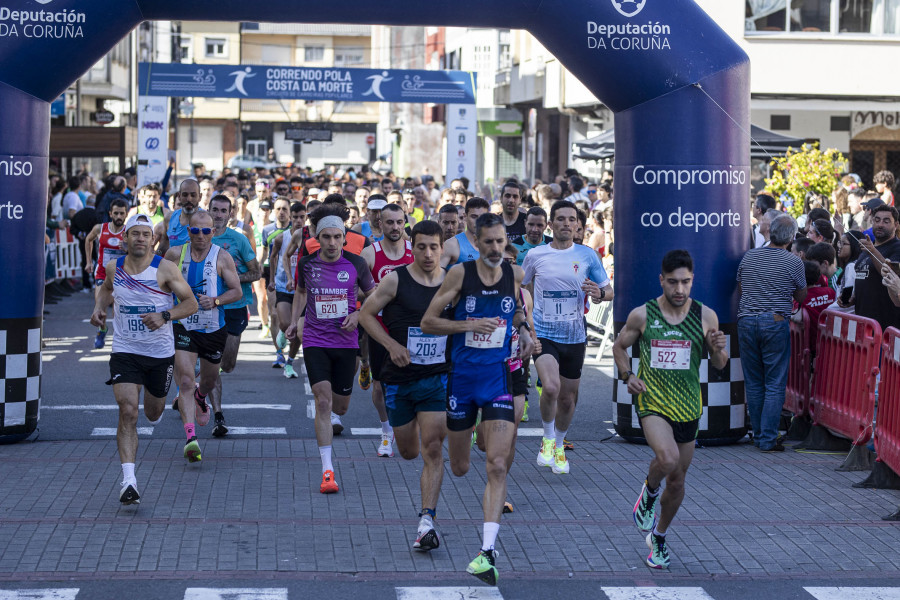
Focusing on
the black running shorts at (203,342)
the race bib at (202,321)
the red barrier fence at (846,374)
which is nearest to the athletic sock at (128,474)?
the black running shorts at (203,342)

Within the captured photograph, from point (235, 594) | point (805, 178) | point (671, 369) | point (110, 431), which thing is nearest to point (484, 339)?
point (671, 369)

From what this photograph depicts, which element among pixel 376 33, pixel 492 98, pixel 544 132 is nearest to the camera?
pixel 544 132

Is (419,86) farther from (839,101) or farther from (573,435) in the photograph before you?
(573,435)

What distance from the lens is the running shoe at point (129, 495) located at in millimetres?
8156

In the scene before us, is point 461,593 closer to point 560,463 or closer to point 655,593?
point 655,593

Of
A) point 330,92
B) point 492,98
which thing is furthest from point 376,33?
point 330,92

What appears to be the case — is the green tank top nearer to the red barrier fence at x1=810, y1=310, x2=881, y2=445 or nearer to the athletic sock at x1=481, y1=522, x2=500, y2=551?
the athletic sock at x1=481, y1=522, x2=500, y2=551

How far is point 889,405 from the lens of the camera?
9.31 m

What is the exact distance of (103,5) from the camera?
9.91 meters

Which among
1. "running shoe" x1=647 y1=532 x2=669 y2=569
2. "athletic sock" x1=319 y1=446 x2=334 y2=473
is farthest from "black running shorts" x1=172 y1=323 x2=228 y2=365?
"running shoe" x1=647 y1=532 x2=669 y2=569

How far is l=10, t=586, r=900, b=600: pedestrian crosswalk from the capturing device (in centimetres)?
645

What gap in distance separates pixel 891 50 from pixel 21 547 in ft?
72.6

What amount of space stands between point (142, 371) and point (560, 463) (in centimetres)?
311

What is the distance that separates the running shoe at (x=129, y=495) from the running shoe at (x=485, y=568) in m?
2.54
